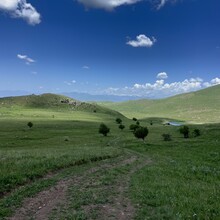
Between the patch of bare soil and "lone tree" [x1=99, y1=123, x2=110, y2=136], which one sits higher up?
the patch of bare soil

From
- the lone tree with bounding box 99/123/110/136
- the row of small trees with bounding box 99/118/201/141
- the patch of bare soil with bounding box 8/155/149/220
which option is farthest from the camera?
the lone tree with bounding box 99/123/110/136

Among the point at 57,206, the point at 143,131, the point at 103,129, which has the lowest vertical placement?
the point at 103,129

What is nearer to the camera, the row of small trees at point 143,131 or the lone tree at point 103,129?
the row of small trees at point 143,131

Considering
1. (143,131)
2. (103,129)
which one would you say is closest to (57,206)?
(143,131)

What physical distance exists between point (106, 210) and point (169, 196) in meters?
4.57

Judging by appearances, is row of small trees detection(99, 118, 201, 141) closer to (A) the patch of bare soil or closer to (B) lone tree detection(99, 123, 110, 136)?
(B) lone tree detection(99, 123, 110, 136)

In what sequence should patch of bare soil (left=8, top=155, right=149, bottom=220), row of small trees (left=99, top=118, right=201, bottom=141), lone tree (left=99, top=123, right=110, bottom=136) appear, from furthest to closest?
lone tree (left=99, top=123, right=110, bottom=136)
row of small trees (left=99, top=118, right=201, bottom=141)
patch of bare soil (left=8, top=155, right=149, bottom=220)

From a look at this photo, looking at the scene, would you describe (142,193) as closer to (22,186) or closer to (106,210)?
(106,210)

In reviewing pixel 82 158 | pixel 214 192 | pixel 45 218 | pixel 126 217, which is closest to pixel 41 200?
pixel 45 218

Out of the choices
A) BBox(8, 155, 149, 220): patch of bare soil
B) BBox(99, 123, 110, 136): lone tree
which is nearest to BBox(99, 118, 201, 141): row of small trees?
BBox(99, 123, 110, 136): lone tree

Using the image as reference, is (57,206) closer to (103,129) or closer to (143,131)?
(143,131)

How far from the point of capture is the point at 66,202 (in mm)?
16516

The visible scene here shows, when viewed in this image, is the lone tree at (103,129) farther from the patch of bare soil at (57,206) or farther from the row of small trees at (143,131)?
the patch of bare soil at (57,206)

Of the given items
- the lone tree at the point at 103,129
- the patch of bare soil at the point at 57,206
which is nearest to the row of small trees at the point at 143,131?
the lone tree at the point at 103,129
